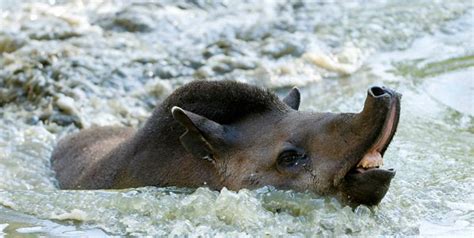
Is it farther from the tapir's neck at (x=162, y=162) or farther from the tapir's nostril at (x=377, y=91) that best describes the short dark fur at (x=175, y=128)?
the tapir's nostril at (x=377, y=91)

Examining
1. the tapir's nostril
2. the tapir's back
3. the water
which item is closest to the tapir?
the tapir's nostril

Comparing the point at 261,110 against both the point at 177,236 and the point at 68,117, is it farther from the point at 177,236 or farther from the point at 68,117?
the point at 68,117

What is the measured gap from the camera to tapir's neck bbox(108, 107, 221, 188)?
6.59 meters

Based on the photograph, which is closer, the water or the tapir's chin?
the tapir's chin

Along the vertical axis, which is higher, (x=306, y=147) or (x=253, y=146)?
(x=306, y=147)

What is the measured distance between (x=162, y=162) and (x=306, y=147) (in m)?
1.13

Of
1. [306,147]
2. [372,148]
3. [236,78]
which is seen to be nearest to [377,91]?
[372,148]

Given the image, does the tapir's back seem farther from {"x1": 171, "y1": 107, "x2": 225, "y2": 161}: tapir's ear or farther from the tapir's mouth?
the tapir's mouth

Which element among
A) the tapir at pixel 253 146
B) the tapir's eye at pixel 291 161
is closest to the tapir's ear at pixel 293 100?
the tapir at pixel 253 146

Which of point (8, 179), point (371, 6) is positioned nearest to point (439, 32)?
point (371, 6)

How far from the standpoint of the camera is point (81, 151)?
324 inches

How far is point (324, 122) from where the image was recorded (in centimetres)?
598

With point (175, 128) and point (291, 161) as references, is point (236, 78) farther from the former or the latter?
point (291, 161)

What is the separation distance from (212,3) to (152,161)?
8.39 m
